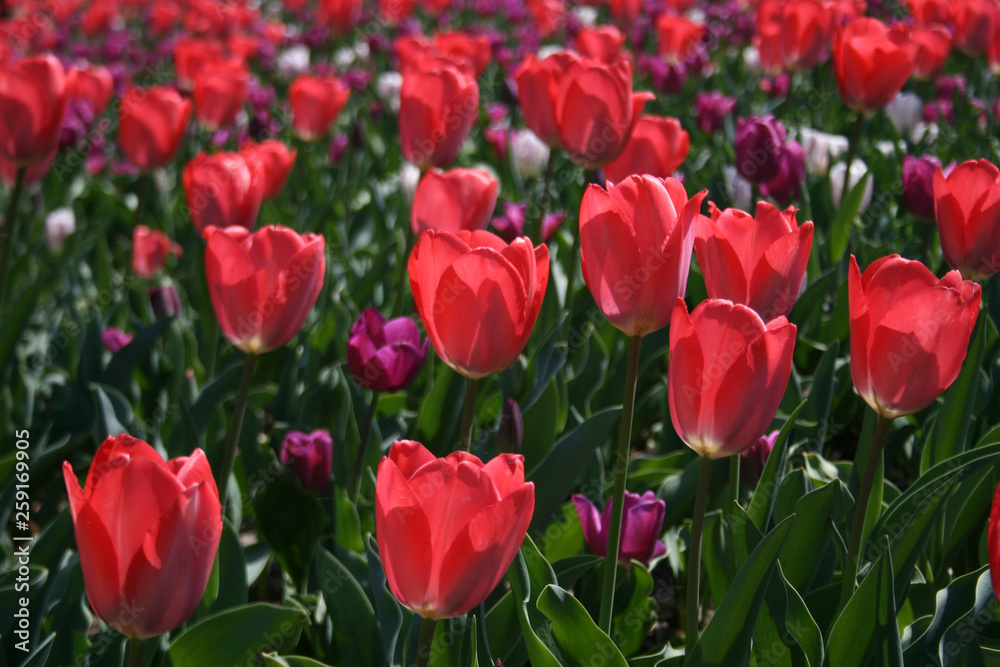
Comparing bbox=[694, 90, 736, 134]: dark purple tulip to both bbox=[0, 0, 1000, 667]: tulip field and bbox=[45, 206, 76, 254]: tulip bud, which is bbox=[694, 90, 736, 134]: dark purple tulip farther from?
bbox=[45, 206, 76, 254]: tulip bud

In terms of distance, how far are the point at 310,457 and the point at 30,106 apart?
991mm

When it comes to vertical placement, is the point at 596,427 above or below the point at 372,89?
above

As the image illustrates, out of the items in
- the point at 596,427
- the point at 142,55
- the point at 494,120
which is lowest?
the point at 142,55

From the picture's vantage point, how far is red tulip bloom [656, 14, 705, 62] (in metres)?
4.45

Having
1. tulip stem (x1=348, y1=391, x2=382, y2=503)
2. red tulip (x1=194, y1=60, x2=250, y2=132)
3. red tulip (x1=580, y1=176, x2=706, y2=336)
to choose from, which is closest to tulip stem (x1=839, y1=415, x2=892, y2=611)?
red tulip (x1=580, y1=176, x2=706, y2=336)

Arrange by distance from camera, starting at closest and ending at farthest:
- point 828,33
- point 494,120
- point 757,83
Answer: point 828,33 → point 494,120 → point 757,83

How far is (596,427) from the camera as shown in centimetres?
129

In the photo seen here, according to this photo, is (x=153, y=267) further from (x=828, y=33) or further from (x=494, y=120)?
(x=828, y=33)

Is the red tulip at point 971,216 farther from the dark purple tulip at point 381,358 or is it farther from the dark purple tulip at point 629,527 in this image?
the dark purple tulip at point 381,358

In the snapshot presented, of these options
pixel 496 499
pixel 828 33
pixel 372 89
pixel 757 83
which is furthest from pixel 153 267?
pixel 757 83

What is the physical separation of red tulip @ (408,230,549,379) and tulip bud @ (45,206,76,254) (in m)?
2.37

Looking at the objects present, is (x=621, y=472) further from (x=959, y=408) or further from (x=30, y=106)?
(x=30, y=106)

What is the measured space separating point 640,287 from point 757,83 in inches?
160

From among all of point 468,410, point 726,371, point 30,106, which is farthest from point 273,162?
point 726,371
